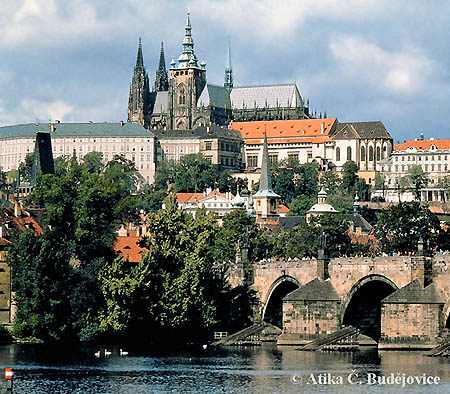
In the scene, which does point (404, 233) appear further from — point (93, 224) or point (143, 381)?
point (143, 381)

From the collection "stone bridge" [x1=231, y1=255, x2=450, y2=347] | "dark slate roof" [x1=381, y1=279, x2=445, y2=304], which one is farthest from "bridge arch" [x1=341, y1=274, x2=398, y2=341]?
"dark slate roof" [x1=381, y1=279, x2=445, y2=304]

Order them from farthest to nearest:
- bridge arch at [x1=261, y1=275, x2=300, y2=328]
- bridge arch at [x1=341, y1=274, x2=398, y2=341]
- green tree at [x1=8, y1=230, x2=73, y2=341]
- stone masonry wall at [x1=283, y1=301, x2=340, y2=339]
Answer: bridge arch at [x1=261, y1=275, x2=300, y2=328]
green tree at [x1=8, y1=230, x2=73, y2=341]
stone masonry wall at [x1=283, y1=301, x2=340, y2=339]
bridge arch at [x1=341, y1=274, x2=398, y2=341]

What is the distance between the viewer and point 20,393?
71938 millimetres

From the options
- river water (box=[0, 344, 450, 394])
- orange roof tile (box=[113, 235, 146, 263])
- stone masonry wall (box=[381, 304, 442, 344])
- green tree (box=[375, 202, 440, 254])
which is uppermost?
green tree (box=[375, 202, 440, 254])

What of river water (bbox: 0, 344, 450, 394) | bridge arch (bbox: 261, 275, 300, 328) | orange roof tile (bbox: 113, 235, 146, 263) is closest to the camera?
river water (bbox: 0, 344, 450, 394)

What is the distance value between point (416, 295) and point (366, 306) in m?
9.05

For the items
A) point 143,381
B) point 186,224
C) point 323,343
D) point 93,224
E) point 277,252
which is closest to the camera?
point 143,381

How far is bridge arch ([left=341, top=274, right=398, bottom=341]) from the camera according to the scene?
93312 millimetres

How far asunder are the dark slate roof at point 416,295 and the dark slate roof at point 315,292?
24.7 feet

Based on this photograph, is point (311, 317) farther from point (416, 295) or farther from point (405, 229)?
point (405, 229)

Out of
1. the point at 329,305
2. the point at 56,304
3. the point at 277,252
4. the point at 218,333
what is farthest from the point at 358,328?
the point at 277,252

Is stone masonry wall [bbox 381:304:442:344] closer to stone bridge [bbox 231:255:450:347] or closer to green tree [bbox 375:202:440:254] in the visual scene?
stone bridge [bbox 231:255:450:347]

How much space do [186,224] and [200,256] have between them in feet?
9.76

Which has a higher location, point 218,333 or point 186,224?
point 186,224
